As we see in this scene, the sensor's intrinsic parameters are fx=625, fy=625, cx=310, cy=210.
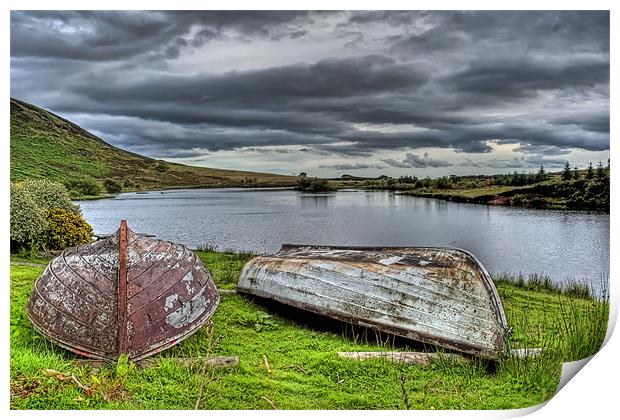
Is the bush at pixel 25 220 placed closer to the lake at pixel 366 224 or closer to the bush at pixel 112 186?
the lake at pixel 366 224

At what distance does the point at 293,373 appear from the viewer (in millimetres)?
4582

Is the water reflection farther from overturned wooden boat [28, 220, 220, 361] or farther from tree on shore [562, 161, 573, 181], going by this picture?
tree on shore [562, 161, 573, 181]

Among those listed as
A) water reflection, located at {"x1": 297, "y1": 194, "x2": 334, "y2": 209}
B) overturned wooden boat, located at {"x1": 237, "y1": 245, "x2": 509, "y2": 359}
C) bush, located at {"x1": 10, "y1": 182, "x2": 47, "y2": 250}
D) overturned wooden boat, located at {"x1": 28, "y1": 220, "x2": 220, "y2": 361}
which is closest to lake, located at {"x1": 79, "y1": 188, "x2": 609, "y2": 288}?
water reflection, located at {"x1": 297, "y1": 194, "x2": 334, "y2": 209}

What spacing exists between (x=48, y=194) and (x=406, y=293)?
3.12m

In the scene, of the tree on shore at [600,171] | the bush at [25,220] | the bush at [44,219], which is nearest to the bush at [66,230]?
the bush at [44,219]

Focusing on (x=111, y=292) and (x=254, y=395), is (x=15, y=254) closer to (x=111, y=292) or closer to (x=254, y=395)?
(x=111, y=292)

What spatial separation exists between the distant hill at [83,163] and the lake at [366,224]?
0.12 meters

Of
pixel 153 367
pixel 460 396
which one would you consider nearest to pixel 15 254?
pixel 153 367

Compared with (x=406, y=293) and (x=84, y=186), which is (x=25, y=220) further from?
(x=406, y=293)

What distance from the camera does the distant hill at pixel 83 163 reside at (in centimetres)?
509

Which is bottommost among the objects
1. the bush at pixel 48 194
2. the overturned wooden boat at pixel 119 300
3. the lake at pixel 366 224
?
the overturned wooden boat at pixel 119 300

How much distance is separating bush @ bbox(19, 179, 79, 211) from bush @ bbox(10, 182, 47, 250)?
4 cm

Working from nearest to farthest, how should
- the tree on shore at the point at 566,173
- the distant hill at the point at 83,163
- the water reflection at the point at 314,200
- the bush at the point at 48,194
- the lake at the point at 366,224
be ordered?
the distant hill at the point at 83,163 < the bush at the point at 48,194 < the tree on shore at the point at 566,173 < the lake at the point at 366,224 < the water reflection at the point at 314,200
